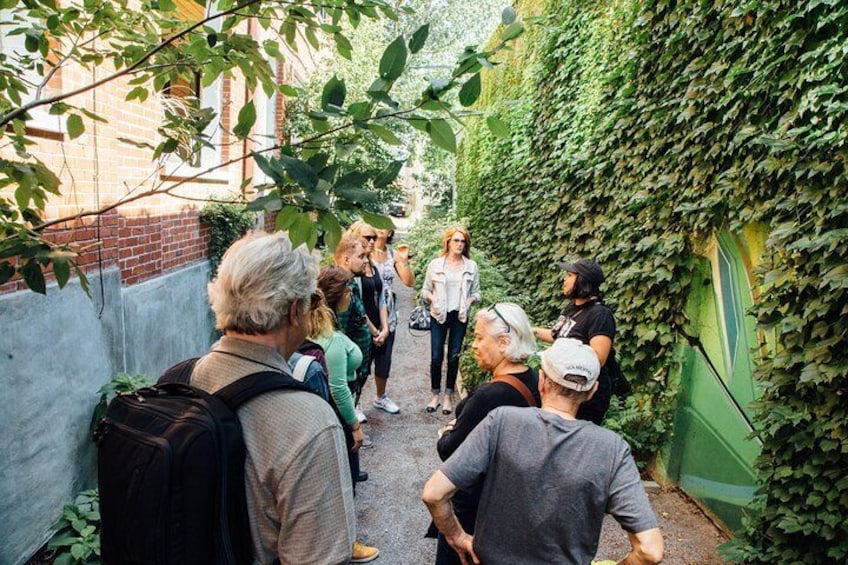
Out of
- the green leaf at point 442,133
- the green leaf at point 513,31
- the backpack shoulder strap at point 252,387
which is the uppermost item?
the green leaf at point 513,31

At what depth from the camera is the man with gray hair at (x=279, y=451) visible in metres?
1.39

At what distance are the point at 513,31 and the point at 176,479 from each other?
1388mm

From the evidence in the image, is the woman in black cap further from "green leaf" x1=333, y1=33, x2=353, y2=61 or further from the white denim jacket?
"green leaf" x1=333, y1=33, x2=353, y2=61

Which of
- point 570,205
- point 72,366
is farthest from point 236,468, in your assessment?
point 570,205

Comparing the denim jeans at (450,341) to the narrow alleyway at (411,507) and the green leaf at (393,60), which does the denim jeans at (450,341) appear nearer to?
the narrow alleyway at (411,507)

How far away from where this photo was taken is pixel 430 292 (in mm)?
5766

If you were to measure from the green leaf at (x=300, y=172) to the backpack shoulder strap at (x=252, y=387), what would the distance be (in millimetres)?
540

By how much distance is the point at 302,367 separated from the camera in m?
2.45

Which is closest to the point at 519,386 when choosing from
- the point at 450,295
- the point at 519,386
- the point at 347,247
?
the point at 519,386

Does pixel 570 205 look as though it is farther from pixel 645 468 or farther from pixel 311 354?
pixel 311 354

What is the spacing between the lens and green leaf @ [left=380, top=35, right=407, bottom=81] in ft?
4.17

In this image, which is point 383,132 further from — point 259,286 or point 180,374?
point 180,374

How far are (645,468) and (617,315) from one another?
4.47ft

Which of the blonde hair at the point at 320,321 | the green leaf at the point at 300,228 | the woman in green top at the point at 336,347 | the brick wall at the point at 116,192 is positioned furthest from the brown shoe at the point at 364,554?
the green leaf at the point at 300,228
